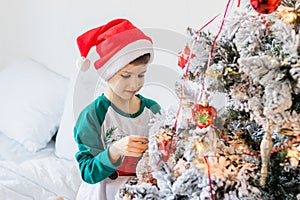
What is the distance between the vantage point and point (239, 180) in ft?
2.46

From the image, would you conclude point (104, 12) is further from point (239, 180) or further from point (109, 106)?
point (239, 180)

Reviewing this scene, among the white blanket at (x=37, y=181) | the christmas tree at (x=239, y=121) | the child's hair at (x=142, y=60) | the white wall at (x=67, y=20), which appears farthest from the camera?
the white wall at (x=67, y=20)

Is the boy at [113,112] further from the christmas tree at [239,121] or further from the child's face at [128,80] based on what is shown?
the christmas tree at [239,121]

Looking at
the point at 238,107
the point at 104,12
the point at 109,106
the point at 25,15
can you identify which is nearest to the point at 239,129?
the point at 238,107

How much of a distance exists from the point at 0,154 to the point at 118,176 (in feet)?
2.97

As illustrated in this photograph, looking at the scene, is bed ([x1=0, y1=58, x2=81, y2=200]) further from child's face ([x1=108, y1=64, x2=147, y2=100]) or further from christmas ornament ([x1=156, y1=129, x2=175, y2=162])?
christmas ornament ([x1=156, y1=129, x2=175, y2=162])

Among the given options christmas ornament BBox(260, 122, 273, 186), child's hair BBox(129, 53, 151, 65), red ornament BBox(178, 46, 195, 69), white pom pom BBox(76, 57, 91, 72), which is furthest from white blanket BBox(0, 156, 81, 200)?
christmas ornament BBox(260, 122, 273, 186)

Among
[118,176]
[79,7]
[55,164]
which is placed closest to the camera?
[118,176]

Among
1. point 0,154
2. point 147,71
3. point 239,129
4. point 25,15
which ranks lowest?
point 239,129

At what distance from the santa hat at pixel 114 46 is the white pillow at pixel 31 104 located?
871mm

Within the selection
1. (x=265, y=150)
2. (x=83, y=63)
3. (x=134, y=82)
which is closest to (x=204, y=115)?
(x=265, y=150)

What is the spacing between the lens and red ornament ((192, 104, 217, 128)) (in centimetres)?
76

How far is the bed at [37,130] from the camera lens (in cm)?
162

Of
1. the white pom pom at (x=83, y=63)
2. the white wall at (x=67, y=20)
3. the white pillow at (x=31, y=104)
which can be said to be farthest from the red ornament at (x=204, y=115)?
the white pillow at (x=31, y=104)
